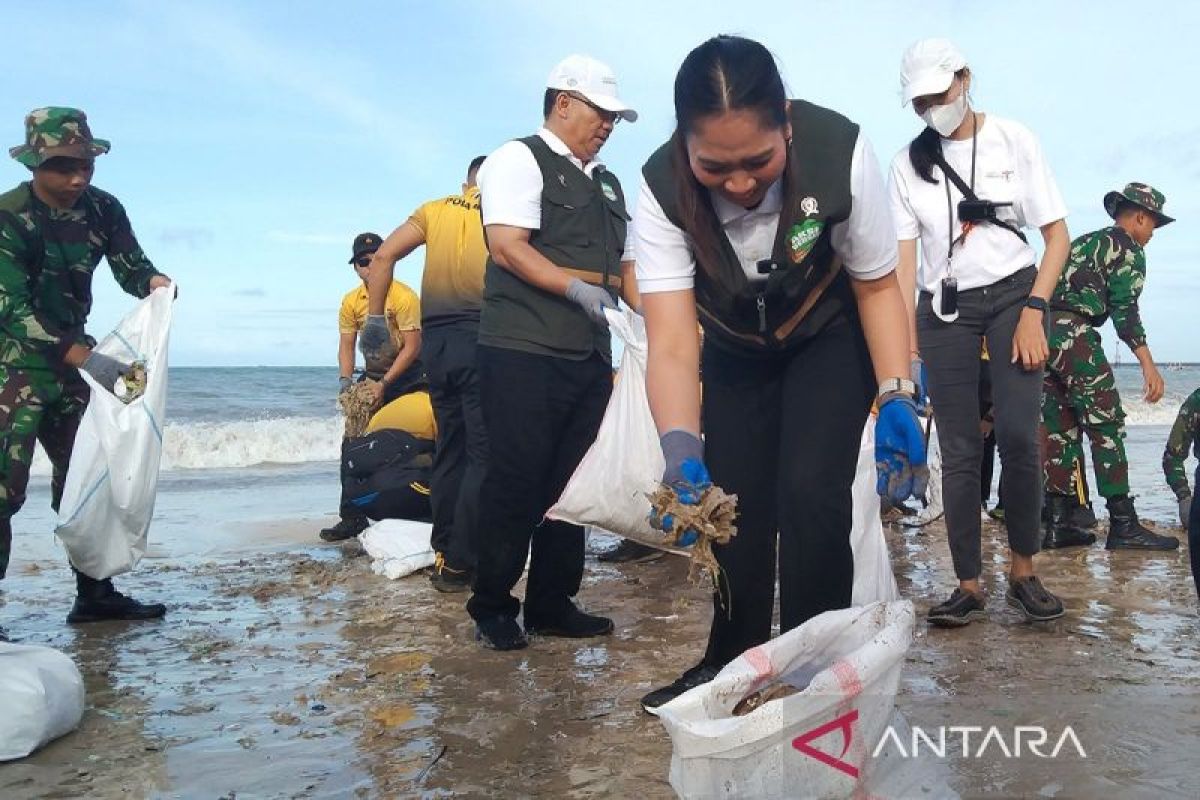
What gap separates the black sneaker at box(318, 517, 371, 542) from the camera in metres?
6.76

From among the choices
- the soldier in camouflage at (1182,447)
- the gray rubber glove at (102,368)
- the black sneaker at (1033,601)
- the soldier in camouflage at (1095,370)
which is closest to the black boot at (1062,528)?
the soldier in camouflage at (1095,370)

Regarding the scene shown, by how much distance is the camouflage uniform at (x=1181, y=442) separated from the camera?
6102mm

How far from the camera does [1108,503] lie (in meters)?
5.82

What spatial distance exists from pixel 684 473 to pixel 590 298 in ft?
4.67

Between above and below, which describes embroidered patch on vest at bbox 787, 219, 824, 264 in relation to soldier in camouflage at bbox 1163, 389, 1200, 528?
above

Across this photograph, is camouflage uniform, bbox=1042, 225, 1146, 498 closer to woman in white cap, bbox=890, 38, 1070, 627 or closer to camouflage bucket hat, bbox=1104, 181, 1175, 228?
camouflage bucket hat, bbox=1104, 181, 1175, 228

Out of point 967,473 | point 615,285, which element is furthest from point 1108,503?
point 615,285

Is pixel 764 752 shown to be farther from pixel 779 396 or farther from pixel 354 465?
pixel 354 465

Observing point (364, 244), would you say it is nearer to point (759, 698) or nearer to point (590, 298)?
point (590, 298)

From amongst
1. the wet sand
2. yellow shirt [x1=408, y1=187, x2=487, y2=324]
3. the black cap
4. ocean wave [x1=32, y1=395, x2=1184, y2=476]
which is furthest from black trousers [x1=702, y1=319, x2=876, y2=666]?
ocean wave [x1=32, y1=395, x2=1184, y2=476]

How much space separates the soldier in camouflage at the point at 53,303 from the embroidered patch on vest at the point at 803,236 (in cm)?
304

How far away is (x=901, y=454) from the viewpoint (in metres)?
2.29

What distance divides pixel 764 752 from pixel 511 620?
77.2 inches

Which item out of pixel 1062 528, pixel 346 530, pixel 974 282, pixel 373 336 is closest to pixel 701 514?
pixel 974 282
